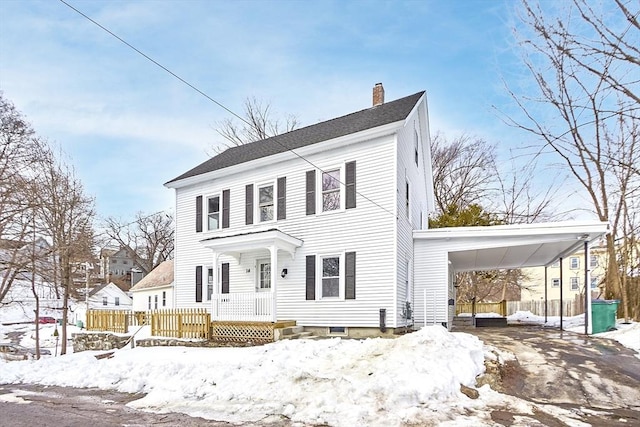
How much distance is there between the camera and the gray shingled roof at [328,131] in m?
14.6

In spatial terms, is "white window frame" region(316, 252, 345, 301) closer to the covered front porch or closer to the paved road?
the covered front porch

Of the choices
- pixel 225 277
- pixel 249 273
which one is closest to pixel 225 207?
pixel 225 277

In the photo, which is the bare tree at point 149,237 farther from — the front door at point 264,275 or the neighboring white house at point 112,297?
the front door at point 264,275

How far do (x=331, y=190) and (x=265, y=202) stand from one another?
2.84m

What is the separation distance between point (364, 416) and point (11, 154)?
59.9 feet

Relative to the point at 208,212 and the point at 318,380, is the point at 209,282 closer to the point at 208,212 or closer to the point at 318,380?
the point at 208,212

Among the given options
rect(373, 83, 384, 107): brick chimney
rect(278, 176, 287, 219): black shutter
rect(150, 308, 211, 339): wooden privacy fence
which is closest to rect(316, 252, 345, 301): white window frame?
rect(278, 176, 287, 219): black shutter

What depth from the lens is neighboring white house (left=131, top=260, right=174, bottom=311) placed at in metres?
31.4

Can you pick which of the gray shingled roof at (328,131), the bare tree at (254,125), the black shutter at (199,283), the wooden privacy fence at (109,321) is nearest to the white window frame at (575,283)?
the bare tree at (254,125)

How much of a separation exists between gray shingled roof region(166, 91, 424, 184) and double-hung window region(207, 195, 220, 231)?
3.68 ft

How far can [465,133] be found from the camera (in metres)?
32.8

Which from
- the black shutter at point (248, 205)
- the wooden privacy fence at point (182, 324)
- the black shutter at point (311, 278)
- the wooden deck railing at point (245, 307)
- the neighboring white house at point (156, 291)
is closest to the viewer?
the wooden deck railing at point (245, 307)

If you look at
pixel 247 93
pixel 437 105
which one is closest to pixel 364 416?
pixel 437 105

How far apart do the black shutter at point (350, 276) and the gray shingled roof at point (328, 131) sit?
151 inches
